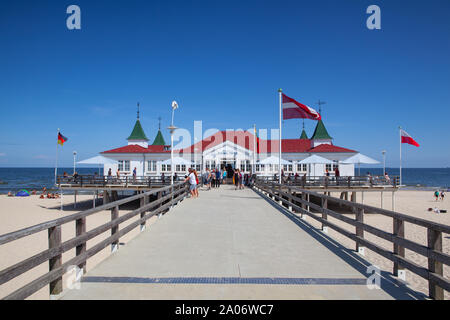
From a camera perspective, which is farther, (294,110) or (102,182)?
(102,182)

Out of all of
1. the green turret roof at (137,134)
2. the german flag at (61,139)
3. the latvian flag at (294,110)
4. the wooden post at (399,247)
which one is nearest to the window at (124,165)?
the green turret roof at (137,134)

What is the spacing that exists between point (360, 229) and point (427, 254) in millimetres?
2101

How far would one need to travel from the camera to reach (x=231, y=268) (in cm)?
482

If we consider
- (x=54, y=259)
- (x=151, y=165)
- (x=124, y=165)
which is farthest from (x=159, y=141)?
(x=54, y=259)

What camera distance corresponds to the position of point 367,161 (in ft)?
88.5

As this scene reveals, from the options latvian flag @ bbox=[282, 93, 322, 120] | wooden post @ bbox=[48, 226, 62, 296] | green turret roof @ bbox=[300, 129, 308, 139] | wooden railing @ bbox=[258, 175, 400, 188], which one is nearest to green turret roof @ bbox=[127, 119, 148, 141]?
wooden railing @ bbox=[258, 175, 400, 188]

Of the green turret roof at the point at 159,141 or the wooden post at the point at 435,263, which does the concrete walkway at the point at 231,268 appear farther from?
the green turret roof at the point at 159,141

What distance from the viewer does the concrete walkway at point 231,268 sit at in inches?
154

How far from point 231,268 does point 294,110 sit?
1357 centimetres

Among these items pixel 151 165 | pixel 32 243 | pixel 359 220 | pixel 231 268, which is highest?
pixel 151 165

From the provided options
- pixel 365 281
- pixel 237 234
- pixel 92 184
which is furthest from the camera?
pixel 92 184

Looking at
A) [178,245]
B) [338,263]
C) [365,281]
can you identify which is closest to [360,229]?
[338,263]

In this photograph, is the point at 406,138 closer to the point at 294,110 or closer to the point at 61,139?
the point at 294,110
